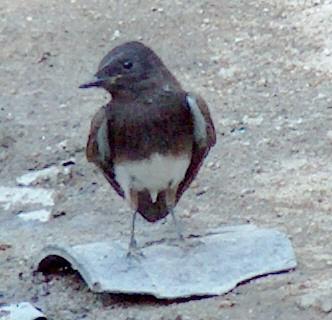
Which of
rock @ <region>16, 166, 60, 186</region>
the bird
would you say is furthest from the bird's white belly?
rock @ <region>16, 166, 60, 186</region>

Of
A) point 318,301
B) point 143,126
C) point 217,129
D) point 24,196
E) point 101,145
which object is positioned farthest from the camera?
point 217,129

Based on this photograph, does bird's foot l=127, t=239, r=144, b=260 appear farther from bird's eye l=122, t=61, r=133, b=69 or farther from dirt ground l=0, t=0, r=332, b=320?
bird's eye l=122, t=61, r=133, b=69

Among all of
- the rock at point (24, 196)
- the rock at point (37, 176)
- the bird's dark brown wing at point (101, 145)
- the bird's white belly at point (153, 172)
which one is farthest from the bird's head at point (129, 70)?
the rock at point (37, 176)

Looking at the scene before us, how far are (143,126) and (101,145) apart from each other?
279mm

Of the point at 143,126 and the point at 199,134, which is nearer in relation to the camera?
the point at 143,126

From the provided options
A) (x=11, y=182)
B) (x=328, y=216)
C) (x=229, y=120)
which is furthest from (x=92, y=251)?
(x=229, y=120)

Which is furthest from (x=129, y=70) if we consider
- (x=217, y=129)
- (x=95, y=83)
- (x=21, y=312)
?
(x=217, y=129)

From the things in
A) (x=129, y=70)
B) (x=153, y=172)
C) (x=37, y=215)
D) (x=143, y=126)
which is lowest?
(x=37, y=215)

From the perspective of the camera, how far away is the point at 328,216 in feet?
19.7

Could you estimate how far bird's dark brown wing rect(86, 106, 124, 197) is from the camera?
550 cm

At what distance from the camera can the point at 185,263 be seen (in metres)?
5.51

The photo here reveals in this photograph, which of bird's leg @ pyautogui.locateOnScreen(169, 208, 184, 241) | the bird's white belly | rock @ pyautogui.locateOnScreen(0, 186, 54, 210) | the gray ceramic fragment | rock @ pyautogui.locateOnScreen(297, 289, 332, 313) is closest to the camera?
rock @ pyautogui.locateOnScreen(297, 289, 332, 313)

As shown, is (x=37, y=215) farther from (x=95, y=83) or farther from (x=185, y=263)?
(x=95, y=83)

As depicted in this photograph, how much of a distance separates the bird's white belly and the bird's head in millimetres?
281
